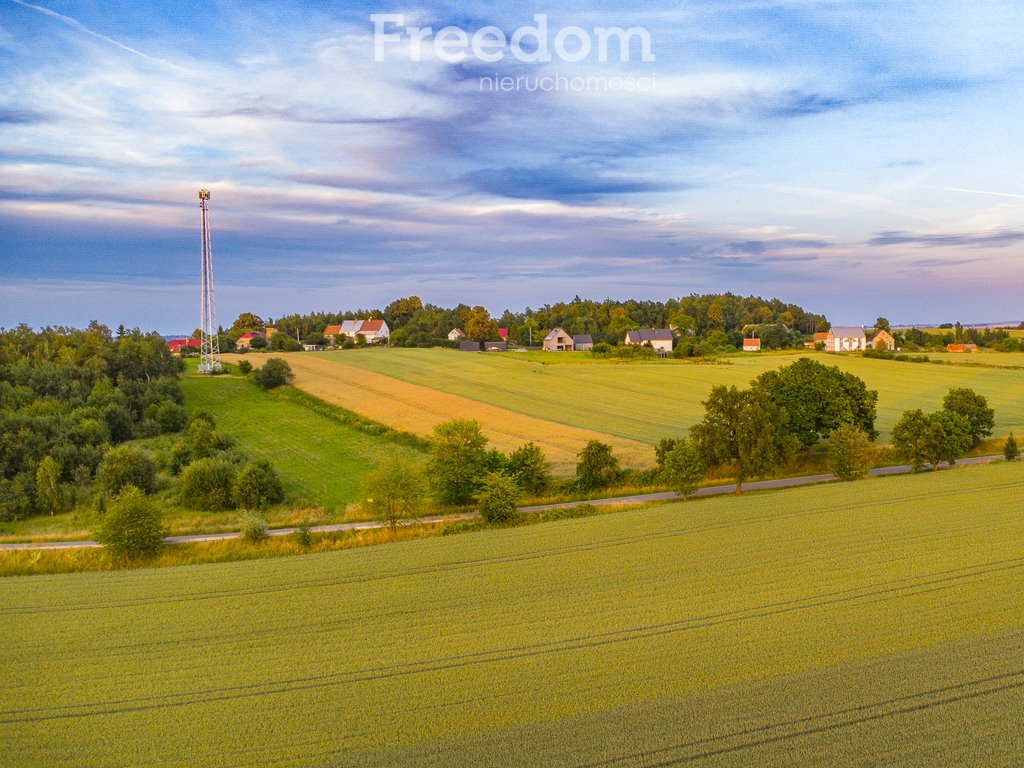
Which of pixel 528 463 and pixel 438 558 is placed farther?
pixel 528 463

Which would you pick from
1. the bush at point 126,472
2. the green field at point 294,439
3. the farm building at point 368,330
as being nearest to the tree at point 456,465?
the green field at point 294,439

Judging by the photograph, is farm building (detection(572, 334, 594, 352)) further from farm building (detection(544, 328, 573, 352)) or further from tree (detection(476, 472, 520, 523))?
tree (detection(476, 472, 520, 523))

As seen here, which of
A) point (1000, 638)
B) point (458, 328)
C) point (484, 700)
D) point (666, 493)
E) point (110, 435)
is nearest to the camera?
point (484, 700)

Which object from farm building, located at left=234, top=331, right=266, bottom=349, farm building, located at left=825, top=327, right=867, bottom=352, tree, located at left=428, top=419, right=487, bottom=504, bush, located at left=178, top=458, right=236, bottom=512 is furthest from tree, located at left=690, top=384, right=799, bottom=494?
farm building, located at left=234, top=331, right=266, bottom=349

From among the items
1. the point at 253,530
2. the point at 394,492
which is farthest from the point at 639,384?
the point at 253,530

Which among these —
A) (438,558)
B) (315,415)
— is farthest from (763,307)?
(438,558)

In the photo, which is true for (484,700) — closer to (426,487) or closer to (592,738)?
(592,738)

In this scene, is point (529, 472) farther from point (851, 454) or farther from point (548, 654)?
point (548, 654)

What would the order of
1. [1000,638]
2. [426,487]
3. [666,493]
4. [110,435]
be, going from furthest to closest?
[110,435], [666,493], [426,487], [1000,638]
